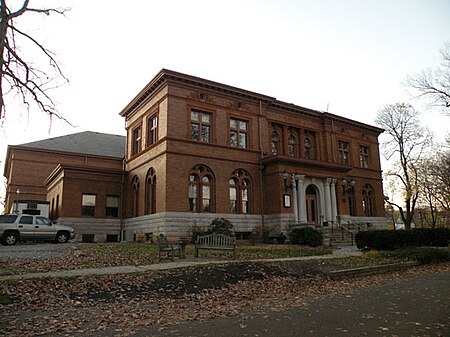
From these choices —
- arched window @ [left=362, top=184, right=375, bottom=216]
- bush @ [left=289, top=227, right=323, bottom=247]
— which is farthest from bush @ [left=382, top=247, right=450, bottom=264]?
arched window @ [left=362, top=184, right=375, bottom=216]

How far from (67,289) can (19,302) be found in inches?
49.4

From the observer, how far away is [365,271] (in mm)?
11828

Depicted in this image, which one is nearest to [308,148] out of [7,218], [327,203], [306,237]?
[327,203]

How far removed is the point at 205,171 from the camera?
26.2 metres

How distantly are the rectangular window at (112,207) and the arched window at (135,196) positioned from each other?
1.66m

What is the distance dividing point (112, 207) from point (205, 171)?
367 inches

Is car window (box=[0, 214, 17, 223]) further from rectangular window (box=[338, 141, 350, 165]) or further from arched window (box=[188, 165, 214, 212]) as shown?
rectangular window (box=[338, 141, 350, 165])

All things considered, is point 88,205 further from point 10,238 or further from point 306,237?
point 306,237

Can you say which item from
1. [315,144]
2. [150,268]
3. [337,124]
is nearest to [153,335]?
[150,268]

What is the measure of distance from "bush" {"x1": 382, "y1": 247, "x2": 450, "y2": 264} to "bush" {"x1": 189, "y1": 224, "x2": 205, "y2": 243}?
11.2 m

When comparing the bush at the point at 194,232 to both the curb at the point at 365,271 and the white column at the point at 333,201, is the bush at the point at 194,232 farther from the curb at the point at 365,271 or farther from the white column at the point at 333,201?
the curb at the point at 365,271

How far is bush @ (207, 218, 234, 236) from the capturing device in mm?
22902

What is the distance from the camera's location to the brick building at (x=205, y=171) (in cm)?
2528

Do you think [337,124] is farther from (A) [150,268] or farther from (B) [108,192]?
(A) [150,268]
